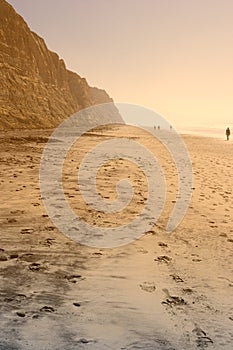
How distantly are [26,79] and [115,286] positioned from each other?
74.7m

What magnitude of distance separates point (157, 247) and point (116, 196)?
11.3ft

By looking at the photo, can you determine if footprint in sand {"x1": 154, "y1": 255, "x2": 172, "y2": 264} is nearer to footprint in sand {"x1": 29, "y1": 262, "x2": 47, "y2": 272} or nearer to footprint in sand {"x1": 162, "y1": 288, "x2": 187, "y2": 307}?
footprint in sand {"x1": 162, "y1": 288, "x2": 187, "y2": 307}

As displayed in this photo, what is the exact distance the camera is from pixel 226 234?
251 inches

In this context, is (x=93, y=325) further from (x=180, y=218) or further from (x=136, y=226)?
(x=180, y=218)

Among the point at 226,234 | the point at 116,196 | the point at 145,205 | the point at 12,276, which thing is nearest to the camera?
the point at 12,276

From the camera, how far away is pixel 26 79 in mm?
72562

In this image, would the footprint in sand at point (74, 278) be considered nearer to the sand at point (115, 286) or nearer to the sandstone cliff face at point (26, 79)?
the sand at point (115, 286)

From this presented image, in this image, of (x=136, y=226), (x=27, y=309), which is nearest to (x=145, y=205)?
(x=136, y=226)

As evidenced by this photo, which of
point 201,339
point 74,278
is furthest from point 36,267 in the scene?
point 201,339

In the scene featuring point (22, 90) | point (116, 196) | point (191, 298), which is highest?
point (22, 90)

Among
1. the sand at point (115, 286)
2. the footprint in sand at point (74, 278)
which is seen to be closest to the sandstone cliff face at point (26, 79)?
the sand at point (115, 286)

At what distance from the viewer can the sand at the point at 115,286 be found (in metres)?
3.15

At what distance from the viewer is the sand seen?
Result: 10.3 feet

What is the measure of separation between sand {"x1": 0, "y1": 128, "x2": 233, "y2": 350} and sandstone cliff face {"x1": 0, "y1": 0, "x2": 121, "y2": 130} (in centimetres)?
→ 4527
